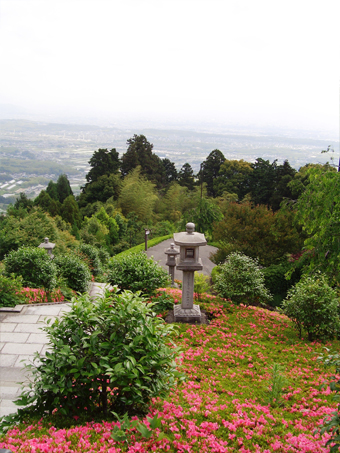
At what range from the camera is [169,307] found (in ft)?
19.7

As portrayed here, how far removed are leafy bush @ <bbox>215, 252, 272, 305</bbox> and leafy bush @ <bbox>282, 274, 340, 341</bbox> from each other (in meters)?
1.25

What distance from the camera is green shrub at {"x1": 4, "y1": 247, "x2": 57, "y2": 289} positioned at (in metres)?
7.38

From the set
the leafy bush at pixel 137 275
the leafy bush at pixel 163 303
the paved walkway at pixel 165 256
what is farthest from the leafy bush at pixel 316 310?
the paved walkway at pixel 165 256

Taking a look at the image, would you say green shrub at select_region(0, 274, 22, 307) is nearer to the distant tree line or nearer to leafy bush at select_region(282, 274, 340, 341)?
leafy bush at select_region(282, 274, 340, 341)

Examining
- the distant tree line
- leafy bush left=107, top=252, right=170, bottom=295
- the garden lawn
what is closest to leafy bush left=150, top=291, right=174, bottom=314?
leafy bush left=107, top=252, right=170, bottom=295

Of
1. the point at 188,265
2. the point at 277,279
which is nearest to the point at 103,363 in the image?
the point at 188,265

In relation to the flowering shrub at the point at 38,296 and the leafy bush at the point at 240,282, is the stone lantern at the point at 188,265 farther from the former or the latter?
the flowering shrub at the point at 38,296

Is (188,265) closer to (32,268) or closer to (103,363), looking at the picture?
(103,363)

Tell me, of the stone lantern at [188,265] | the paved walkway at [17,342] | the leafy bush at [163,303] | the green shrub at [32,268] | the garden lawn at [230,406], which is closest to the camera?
the garden lawn at [230,406]

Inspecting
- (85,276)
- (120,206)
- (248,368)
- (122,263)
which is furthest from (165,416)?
(120,206)

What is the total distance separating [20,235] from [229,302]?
8037 millimetres

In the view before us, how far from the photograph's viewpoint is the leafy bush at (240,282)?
668 cm

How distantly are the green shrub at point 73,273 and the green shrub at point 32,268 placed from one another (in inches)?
24.7

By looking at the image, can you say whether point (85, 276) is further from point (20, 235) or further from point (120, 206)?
point (120, 206)
